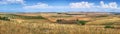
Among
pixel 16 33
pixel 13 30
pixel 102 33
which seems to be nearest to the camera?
pixel 16 33

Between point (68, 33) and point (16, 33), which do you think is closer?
point (16, 33)

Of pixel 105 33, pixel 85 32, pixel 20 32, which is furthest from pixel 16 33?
pixel 105 33

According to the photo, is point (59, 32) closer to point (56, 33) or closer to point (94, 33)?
point (56, 33)

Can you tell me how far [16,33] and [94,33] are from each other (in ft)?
16.1

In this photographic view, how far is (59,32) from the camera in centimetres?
1891

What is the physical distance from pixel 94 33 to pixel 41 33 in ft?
10.8

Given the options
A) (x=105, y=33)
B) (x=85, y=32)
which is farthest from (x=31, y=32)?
(x=105, y=33)

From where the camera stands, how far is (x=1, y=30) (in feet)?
59.7

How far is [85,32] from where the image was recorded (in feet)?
64.4

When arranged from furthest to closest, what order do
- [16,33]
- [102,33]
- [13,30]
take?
[102,33] < [13,30] < [16,33]

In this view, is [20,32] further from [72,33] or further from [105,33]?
[105,33]

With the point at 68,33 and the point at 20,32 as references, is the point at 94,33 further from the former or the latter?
the point at 20,32

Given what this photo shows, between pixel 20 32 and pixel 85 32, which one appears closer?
pixel 20 32

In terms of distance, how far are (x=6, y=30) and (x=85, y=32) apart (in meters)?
4.65
